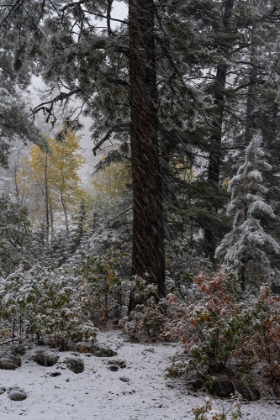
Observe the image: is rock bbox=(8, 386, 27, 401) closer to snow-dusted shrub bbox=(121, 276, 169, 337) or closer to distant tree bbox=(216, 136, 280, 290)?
snow-dusted shrub bbox=(121, 276, 169, 337)

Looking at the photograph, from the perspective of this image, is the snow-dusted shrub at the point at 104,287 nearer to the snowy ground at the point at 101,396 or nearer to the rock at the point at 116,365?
the rock at the point at 116,365

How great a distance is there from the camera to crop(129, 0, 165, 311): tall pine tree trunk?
20.6 ft

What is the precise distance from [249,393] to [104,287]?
3.41 metres

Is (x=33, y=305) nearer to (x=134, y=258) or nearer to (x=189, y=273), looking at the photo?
(x=134, y=258)

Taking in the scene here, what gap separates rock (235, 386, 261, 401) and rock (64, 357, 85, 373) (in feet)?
5.66

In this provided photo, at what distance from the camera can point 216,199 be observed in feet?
36.7

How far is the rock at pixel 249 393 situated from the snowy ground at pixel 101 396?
0.13 metres

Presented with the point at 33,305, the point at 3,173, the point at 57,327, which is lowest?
the point at 57,327

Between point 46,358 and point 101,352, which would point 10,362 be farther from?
point 101,352

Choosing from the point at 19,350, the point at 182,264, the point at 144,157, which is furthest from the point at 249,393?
the point at 182,264

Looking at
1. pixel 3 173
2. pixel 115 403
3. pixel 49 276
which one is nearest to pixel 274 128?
pixel 49 276

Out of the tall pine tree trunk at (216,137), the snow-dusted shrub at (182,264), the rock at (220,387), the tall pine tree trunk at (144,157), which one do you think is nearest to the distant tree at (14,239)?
the snow-dusted shrub at (182,264)

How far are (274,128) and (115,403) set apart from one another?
13.6 meters

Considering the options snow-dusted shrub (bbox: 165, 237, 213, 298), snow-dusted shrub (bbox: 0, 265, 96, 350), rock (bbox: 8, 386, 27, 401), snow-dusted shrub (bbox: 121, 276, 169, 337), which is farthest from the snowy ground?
snow-dusted shrub (bbox: 165, 237, 213, 298)
